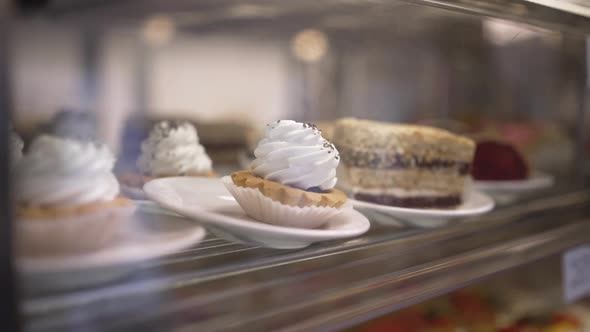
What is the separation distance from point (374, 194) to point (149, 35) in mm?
631

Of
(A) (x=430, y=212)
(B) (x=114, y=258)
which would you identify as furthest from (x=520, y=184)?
(B) (x=114, y=258)

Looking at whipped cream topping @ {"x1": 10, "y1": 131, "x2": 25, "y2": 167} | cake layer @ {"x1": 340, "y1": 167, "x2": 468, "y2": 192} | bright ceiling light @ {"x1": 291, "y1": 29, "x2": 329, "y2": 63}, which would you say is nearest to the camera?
whipped cream topping @ {"x1": 10, "y1": 131, "x2": 25, "y2": 167}

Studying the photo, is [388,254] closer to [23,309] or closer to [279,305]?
[279,305]

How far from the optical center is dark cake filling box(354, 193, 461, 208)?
909mm

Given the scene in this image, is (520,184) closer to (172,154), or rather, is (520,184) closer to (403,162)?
(403,162)

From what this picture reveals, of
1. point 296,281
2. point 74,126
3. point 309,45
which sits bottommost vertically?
point 296,281

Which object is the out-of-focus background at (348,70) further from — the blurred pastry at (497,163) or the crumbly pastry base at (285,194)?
the crumbly pastry base at (285,194)

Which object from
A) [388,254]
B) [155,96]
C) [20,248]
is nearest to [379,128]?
[388,254]

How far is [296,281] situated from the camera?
717mm

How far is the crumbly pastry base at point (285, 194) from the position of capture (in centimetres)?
74

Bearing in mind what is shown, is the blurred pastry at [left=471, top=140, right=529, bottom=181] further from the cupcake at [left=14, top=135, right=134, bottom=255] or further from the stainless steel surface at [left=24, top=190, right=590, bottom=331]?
the cupcake at [left=14, top=135, right=134, bottom=255]

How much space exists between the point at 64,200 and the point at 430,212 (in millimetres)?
620

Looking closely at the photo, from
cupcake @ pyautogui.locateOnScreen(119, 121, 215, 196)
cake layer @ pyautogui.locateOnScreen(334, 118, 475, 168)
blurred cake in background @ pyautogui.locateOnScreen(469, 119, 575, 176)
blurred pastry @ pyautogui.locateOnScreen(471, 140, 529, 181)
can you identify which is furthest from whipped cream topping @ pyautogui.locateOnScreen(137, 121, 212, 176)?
blurred cake in background @ pyautogui.locateOnScreen(469, 119, 575, 176)

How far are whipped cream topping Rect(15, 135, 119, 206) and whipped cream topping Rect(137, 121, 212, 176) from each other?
0.19 meters
